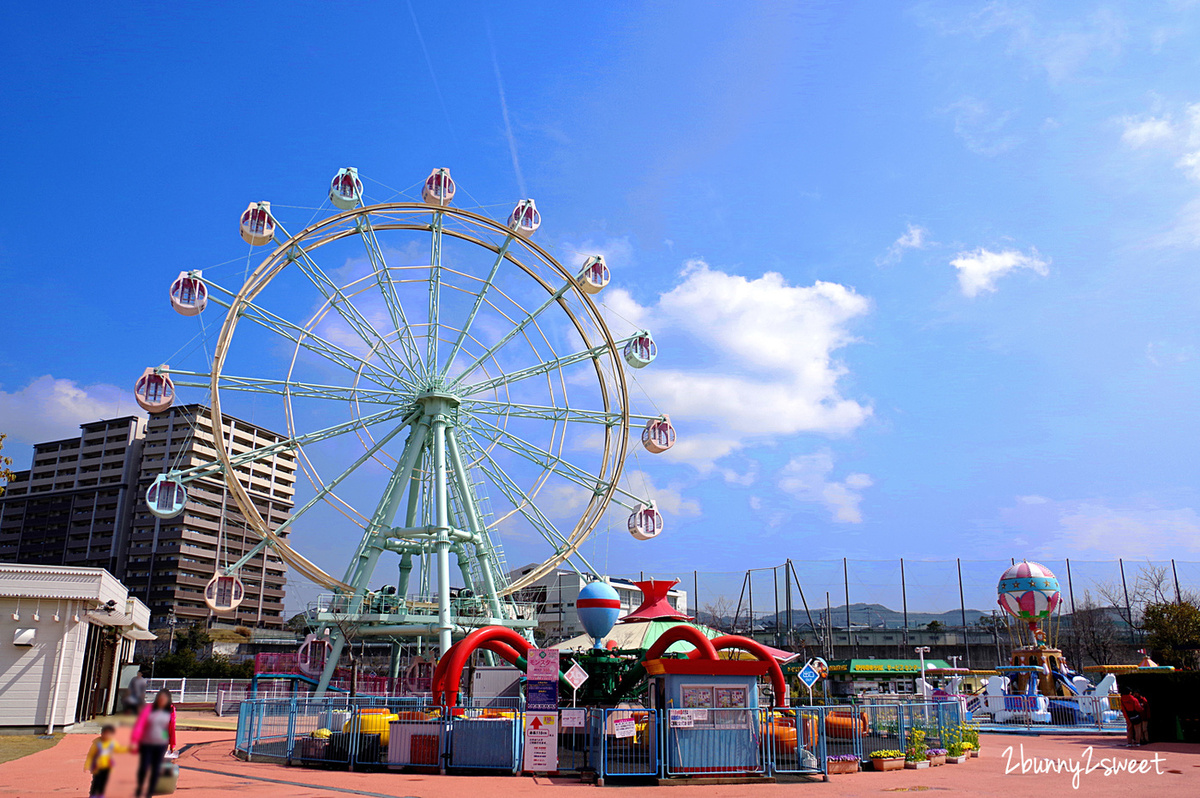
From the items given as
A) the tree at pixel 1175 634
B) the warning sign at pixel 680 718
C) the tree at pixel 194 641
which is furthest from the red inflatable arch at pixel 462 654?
the tree at pixel 194 641

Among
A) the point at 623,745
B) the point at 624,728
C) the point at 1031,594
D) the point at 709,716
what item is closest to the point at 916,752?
the point at 709,716

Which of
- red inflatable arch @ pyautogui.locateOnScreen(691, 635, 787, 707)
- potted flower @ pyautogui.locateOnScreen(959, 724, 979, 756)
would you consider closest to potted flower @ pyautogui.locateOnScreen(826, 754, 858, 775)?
red inflatable arch @ pyautogui.locateOnScreen(691, 635, 787, 707)

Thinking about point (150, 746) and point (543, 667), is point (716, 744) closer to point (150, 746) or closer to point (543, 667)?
point (543, 667)

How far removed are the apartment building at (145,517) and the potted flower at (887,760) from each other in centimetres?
8215

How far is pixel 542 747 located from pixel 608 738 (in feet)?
5.69

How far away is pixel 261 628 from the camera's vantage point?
94875mm

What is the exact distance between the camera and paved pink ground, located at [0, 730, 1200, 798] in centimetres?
1424

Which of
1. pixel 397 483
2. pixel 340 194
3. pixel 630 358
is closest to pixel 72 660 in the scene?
pixel 397 483

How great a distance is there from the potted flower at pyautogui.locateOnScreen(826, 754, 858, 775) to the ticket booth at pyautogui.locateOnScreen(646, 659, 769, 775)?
5.26 feet

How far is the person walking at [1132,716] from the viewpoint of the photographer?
76.1ft

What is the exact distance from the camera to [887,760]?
714 inches

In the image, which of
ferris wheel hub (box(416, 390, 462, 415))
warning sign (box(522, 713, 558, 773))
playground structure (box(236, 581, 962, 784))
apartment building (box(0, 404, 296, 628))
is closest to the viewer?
playground structure (box(236, 581, 962, 784))

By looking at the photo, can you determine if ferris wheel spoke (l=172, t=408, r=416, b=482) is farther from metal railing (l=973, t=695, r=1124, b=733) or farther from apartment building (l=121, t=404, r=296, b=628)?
apartment building (l=121, t=404, r=296, b=628)

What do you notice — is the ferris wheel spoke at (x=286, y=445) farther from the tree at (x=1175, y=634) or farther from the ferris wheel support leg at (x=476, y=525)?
the tree at (x=1175, y=634)
